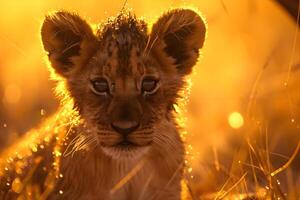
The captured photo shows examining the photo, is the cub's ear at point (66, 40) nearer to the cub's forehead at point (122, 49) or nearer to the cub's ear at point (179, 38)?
the cub's forehead at point (122, 49)

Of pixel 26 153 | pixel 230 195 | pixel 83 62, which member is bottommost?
pixel 230 195

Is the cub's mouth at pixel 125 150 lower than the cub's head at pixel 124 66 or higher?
lower

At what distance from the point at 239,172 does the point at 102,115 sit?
3.28 ft

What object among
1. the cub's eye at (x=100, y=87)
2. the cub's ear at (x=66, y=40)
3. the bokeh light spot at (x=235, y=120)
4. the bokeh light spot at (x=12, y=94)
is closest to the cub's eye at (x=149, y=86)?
the cub's eye at (x=100, y=87)

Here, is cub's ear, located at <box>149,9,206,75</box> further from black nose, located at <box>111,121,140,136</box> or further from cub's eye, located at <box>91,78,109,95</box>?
black nose, located at <box>111,121,140,136</box>

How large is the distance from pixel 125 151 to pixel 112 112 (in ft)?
0.89

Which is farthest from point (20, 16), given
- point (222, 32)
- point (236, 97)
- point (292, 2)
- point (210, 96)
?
point (292, 2)

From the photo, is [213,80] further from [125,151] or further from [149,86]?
[125,151]

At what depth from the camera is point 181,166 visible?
7.92 m

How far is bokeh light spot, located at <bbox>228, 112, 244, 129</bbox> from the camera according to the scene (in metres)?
11.9

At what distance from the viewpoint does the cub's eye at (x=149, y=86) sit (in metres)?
7.74

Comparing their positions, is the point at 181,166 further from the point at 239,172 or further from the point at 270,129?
the point at 270,129

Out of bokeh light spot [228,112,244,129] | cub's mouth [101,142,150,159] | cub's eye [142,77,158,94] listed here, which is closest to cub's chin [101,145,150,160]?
cub's mouth [101,142,150,159]

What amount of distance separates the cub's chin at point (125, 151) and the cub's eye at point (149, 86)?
1.31 ft
